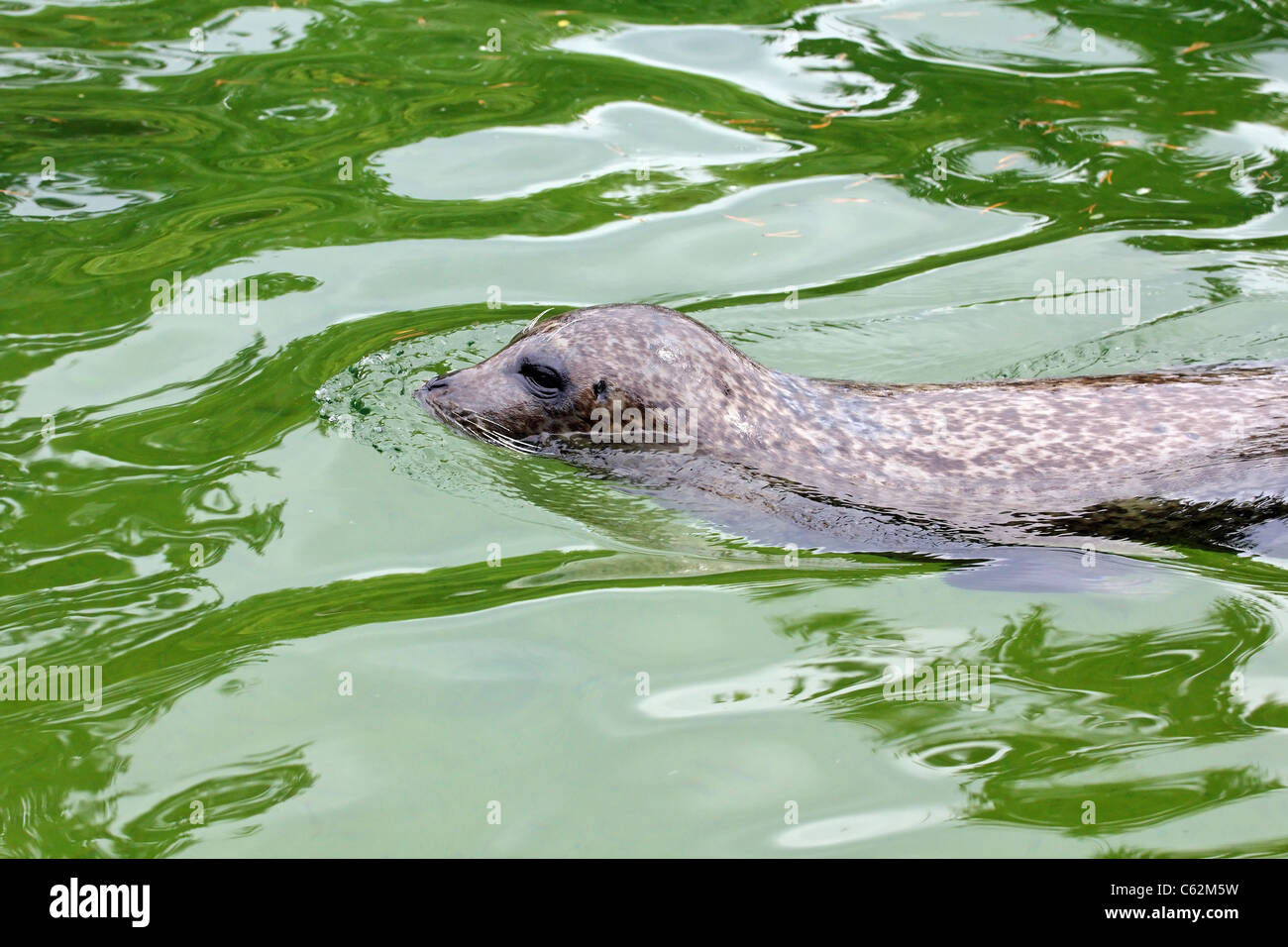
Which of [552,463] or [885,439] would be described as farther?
[552,463]

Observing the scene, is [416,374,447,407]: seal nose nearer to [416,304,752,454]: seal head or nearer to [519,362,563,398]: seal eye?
[416,304,752,454]: seal head

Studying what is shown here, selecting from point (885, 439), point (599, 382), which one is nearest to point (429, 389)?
point (599, 382)

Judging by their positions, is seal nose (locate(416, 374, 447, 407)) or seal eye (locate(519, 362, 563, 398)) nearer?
seal eye (locate(519, 362, 563, 398))

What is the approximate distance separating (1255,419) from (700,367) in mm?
2569

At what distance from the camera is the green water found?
4562 millimetres

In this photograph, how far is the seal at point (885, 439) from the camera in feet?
19.9

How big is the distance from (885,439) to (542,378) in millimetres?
1704

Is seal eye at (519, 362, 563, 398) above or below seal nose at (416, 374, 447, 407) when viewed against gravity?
above

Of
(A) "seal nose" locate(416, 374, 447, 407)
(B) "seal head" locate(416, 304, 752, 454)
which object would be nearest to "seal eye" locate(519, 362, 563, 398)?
(B) "seal head" locate(416, 304, 752, 454)

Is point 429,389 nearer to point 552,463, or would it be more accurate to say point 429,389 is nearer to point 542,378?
point 542,378

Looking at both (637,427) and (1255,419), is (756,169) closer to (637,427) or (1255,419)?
(637,427)

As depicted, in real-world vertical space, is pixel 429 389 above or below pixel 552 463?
above

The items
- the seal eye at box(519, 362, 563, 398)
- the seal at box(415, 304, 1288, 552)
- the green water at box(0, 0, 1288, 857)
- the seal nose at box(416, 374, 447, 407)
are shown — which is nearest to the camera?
the green water at box(0, 0, 1288, 857)

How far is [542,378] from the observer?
6.73 m
